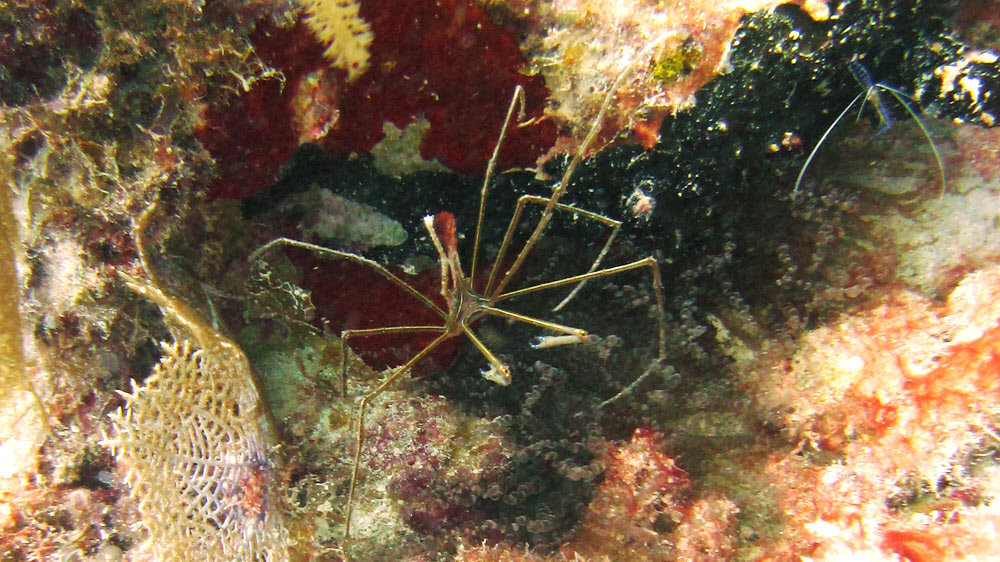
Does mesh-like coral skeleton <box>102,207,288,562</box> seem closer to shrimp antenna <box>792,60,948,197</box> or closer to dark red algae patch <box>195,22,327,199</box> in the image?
dark red algae patch <box>195,22,327,199</box>

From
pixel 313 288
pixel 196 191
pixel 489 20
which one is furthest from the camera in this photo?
pixel 313 288

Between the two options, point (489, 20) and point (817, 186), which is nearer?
point (489, 20)

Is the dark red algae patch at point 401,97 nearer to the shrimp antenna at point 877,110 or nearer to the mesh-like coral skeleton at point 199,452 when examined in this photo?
the mesh-like coral skeleton at point 199,452

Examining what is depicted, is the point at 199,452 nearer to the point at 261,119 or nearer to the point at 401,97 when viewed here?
the point at 261,119

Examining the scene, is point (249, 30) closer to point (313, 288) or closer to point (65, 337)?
point (313, 288)

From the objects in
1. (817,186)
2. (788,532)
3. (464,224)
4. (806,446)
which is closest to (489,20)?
(464,224)

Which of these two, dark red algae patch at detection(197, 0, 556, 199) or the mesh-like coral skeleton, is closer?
dark red algae patch at detection(197, 0, 556, 199)

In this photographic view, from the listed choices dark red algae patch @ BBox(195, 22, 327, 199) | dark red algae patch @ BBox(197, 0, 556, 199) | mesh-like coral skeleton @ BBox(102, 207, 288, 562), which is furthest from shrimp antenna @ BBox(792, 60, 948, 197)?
mesh-like coral skeleton @ BBox(102, 207, 288, 562)
